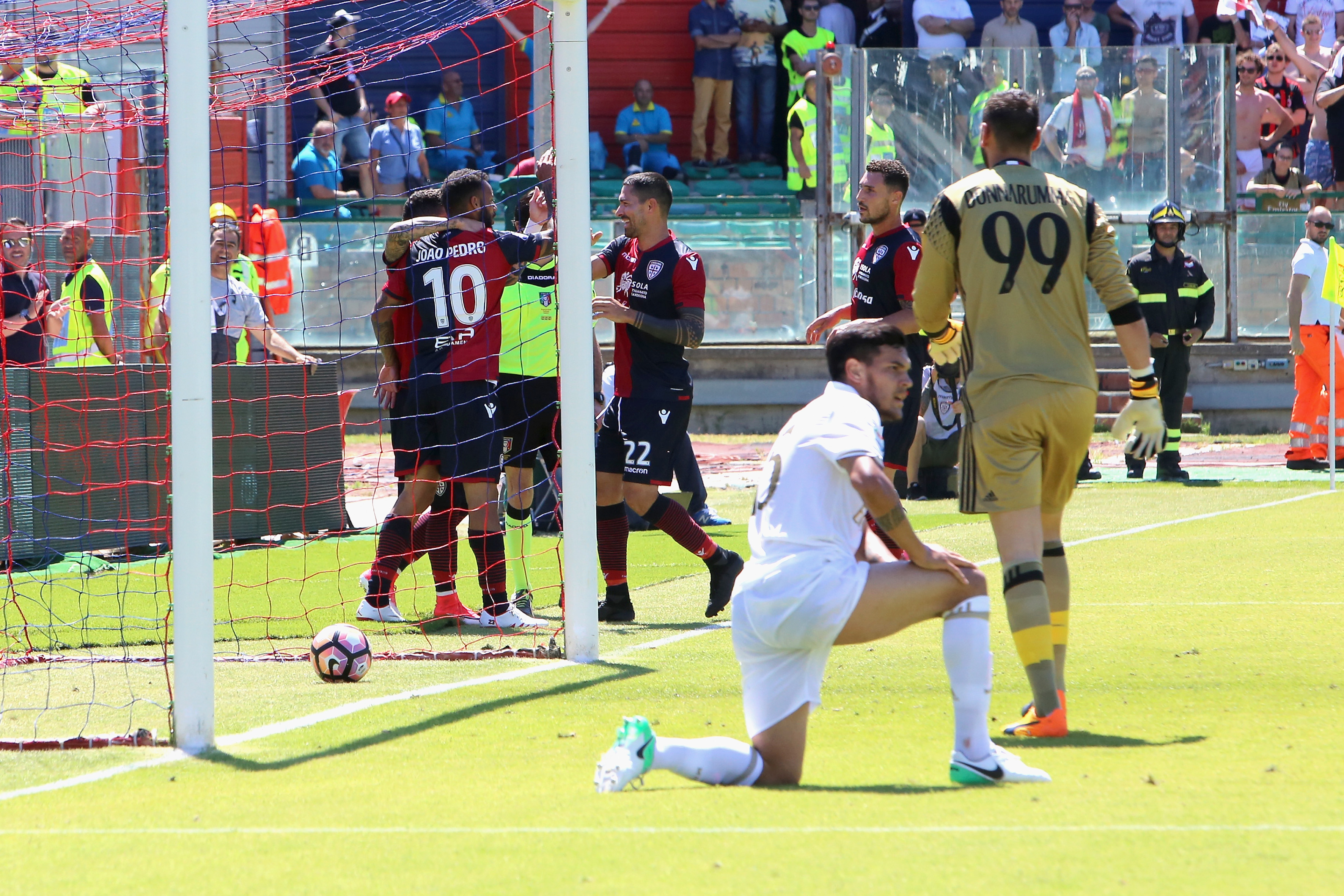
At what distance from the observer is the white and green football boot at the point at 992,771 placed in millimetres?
4500

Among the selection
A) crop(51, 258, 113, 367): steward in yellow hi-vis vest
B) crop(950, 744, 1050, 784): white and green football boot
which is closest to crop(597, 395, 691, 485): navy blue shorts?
crop(950, 744, 1050, 784): white and green football boot

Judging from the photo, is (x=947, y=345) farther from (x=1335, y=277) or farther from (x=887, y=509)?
(x=1335, y=277)

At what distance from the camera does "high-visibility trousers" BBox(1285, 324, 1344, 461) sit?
51.0 ft

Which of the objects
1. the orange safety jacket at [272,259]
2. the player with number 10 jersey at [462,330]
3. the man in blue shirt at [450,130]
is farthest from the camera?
the man in blue shirt at [450,130]

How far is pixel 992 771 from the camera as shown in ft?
14.8

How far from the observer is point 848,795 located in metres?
4.48

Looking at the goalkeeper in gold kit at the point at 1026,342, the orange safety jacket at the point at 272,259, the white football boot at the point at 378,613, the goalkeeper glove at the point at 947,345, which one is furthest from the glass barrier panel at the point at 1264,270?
the goalkeeper in gold kit at the point at 1026,342

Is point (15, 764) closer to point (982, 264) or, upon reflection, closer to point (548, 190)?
point (982, 264)

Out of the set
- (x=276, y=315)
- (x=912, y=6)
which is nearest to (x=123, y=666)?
(x=276, y=315)

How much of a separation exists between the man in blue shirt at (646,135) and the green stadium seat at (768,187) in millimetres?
1155

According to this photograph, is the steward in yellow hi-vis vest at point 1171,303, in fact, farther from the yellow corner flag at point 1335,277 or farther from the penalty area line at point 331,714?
the penalty area line at point 331,714

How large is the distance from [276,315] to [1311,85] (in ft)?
45.8

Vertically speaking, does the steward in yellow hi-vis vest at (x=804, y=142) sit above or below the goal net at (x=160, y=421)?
above

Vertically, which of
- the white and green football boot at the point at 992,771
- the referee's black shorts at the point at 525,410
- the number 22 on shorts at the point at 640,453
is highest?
the referee's black shorts at the point at 525,410
